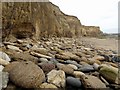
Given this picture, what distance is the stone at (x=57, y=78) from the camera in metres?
2.74

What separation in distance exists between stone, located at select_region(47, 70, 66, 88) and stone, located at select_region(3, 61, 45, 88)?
0.48ft

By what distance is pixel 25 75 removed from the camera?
254 cm

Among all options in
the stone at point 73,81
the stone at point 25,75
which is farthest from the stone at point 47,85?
the stone at point 73,81

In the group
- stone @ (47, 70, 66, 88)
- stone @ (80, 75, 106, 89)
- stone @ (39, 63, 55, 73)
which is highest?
stone @ (39, 63, 55, 73)

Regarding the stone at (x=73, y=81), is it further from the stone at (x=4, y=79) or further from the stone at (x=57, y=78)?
the stone at (x=4, y=79)

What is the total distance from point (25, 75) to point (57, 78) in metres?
0.50

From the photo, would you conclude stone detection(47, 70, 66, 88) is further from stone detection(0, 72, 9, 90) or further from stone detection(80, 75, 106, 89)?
stone detection(0, 72, 9, 90)

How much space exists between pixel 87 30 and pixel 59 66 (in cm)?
3996

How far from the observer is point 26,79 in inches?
98.3

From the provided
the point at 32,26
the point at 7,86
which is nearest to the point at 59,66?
the point at 7,86

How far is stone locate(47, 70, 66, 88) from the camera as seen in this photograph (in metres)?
2.74

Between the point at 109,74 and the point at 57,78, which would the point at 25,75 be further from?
the point at 109,74

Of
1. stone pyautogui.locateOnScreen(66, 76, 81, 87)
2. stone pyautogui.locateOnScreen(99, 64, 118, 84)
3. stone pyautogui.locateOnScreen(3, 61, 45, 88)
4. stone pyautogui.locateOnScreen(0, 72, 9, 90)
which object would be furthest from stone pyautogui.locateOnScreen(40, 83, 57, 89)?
stone pyautogui.locateOnScreen(99, 64, 118, 84)

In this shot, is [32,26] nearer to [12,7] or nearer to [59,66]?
[12,7]
